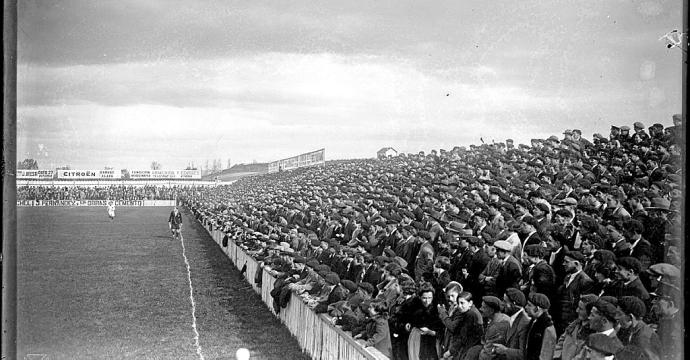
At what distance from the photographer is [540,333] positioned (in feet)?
12.3

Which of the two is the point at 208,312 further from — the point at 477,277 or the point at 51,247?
the point at 477,277

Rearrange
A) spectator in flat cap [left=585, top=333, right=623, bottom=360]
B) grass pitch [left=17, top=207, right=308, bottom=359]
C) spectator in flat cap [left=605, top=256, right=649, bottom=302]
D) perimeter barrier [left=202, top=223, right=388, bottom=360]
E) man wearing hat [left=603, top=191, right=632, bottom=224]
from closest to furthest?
spectator in flat cap [left=585, top=333, right=623, bottom=360]
spectator in flat cap [left=605, top=256, right=649, bottom=302]
man wearing hat [left=603, top=191, right=632, bottom=224]
perimeter barrier [left=202, top=223, right=388, bottom=360]
grass pitch [left=17, top=207, right=308, bottom=359]

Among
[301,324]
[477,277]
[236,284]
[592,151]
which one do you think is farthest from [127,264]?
[592,151]

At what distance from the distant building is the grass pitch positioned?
6.97 ft

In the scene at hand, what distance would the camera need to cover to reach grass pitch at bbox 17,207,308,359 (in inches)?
200

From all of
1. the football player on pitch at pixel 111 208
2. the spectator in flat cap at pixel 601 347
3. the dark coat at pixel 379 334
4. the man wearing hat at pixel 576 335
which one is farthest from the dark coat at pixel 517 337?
the football player on pitch at pixel 111 208

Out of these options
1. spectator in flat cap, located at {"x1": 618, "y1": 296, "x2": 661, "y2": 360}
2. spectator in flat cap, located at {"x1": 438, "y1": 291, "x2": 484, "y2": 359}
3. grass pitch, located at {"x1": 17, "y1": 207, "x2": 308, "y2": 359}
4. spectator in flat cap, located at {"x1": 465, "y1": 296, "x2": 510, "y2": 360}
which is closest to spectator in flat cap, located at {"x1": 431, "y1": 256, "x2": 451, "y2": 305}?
spectator in flat cap, located at {"x1": 438, "y1": 291, "x2": 484, "y2": 359}

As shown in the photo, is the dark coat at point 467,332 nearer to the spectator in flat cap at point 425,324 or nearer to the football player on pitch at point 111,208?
the spectator in flat cap at point 425,324

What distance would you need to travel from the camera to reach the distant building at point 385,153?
5836mm

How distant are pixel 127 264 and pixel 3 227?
18.6 feet

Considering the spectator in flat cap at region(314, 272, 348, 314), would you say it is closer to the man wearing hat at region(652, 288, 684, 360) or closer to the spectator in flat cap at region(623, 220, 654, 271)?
the spectator in flat cap at region(623, 220, 654, 271)

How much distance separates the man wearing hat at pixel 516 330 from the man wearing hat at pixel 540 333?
0.04 meters

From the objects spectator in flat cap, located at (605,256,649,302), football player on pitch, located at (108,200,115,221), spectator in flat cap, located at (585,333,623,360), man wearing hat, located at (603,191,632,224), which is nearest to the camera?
spectator in flat cap, located at (585,333,623,360)

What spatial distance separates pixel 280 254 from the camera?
7840mm
